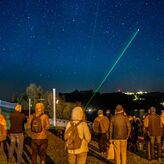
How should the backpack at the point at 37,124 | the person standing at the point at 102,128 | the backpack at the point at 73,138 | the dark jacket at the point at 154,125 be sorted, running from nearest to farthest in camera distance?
the backpack at the point at 73,138 < the backpack at the point at 37,124 < the dark jacket at the point at 154,125 < the person standing at the point at 102,128

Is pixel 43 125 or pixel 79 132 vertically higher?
pixel 43 125

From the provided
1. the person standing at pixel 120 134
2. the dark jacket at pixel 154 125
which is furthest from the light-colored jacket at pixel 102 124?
the person standing at pixel 120 134

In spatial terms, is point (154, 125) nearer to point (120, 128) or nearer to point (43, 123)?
point (120, 128)

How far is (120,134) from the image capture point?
11844 millimetres

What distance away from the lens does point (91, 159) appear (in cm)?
1477

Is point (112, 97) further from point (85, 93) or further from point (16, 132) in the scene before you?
point (16, 132)

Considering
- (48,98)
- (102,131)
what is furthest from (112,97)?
(102,131)

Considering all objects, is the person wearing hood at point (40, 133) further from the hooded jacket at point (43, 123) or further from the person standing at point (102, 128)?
the person standing at point (102, 128)

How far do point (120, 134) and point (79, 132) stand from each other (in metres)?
2.95

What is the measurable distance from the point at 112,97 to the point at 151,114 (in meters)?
108

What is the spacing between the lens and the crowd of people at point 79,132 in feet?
30.0

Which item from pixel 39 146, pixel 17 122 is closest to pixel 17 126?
pixel 17 122

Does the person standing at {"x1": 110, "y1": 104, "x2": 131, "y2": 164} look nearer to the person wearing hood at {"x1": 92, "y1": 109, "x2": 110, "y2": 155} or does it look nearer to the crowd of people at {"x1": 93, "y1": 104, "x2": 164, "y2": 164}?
the crowd of people at {"x1": 93, "y1": 104, "x2": 164, "y2": 164}

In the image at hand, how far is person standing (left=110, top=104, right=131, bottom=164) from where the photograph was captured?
11867 mm
